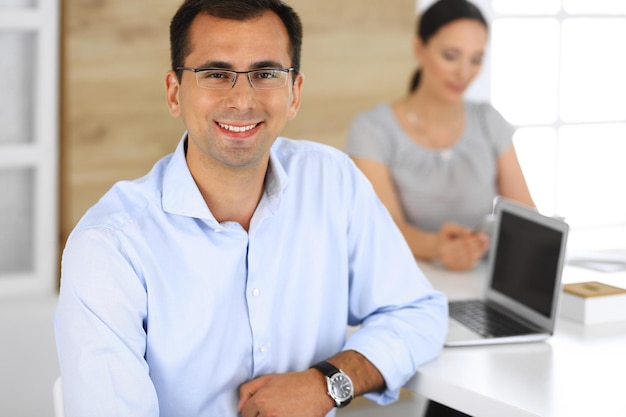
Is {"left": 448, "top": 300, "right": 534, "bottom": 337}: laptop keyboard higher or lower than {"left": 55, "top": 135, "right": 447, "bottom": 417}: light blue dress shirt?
lower

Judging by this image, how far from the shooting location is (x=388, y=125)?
2977mm

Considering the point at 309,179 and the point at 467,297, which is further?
the point at 467,297

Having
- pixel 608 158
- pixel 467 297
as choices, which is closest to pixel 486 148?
pixel 467 297

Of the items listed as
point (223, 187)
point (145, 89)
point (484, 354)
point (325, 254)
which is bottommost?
point (484, 354)

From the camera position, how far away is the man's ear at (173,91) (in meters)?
1.71

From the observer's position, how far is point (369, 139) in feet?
9.61

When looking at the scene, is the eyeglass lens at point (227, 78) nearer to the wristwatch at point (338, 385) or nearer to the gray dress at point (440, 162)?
the wristwatch at point (338, 385)

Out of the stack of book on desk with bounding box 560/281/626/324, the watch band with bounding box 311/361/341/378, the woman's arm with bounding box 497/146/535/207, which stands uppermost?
the woman's arm with bounding box 497/146/535/207

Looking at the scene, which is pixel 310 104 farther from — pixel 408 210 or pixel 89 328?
pixel 89 328

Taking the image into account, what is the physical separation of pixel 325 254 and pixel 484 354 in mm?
363

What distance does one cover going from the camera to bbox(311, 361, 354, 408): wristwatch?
65.2 inches

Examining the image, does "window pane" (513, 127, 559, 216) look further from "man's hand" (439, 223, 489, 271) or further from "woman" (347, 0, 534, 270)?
"man's hand" (439, 223, 489, 271)

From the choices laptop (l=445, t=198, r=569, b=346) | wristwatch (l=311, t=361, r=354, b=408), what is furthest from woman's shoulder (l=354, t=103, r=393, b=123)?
wristwatch (l=311, t=361, r=354, b=408)

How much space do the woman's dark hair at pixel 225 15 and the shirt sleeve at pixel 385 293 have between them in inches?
12.7
